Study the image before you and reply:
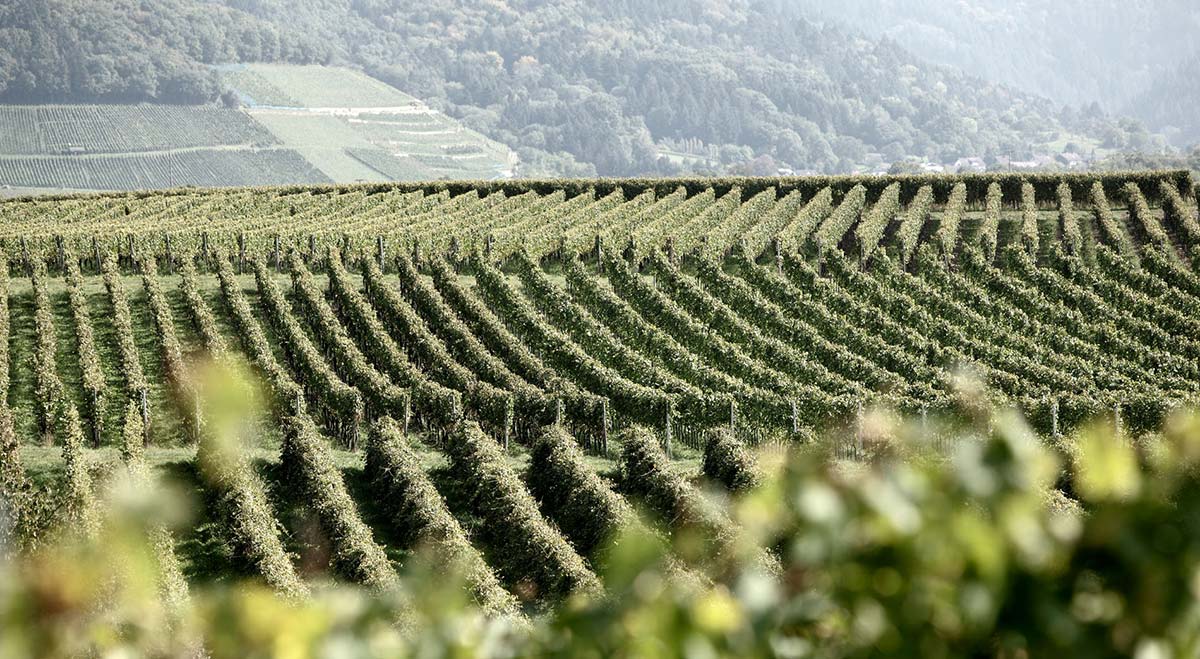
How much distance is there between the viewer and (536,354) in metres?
37.2

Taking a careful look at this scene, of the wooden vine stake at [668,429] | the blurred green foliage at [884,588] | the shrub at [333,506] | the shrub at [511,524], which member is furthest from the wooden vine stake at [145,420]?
the blurred green foliage at [884,588]

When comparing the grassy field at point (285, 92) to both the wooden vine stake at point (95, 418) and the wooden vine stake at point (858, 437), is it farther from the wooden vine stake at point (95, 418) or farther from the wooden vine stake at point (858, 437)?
the wooden vine stake at point (858, 437)

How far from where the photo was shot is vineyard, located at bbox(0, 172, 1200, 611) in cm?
2366

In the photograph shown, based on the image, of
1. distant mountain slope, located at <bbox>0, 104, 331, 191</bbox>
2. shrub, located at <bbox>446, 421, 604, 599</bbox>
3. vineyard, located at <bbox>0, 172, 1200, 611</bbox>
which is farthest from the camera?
distant mountain slope, located at <bbox>0, 104, 331, 191</bbox>

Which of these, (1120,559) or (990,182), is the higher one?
(1120,559)

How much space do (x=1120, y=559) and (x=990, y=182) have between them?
64144mm

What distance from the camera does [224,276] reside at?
1730 inches

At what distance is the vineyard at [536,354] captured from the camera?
23656 mm

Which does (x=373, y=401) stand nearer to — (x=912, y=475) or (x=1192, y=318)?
(x=1192, y=318)

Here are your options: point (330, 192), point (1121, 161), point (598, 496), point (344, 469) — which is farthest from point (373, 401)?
point (1121, 161)

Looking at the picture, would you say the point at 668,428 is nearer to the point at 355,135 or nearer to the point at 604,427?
the point at 604,427

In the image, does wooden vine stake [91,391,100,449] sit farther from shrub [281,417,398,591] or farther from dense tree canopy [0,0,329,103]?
dense tree canopy [0,0,329,103]

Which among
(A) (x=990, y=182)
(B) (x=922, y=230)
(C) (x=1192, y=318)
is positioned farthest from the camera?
(A) (x=990, y=182)

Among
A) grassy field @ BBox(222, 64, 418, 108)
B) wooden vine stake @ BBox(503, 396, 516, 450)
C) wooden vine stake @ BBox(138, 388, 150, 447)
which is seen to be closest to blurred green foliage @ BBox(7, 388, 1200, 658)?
wooden vine stake @ BBox(503, 396, 516, 450)
